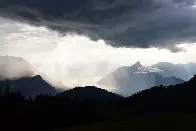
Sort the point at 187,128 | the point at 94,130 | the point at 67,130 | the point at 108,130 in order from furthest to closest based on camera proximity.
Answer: the point at 67,130 < the point at 94,130 < the point at 108,130 < the point at 187,128

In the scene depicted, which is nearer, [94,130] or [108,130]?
[108,130]

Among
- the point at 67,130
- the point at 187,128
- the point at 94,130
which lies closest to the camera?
the point at 187,128

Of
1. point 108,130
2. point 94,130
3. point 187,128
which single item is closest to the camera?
point 187,128

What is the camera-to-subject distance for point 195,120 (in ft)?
470

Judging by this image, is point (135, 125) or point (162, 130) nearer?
point (162, 130)

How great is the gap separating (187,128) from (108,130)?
101ft

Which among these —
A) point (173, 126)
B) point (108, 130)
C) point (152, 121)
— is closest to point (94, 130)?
point (108, 130)

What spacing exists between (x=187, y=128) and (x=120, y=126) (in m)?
29.4

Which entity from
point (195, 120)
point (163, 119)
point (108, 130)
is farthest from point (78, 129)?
point (195, 120)

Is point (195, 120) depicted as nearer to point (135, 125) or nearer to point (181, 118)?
point (181, 118)

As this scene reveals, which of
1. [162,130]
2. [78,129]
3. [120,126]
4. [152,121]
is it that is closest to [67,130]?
[78,129]

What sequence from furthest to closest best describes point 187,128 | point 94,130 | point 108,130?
1. point 94,130
2. point 108,130
3. point 187,128

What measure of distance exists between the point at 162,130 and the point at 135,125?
761 inches

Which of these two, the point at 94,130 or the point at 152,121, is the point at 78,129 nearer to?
the point at 94,130
